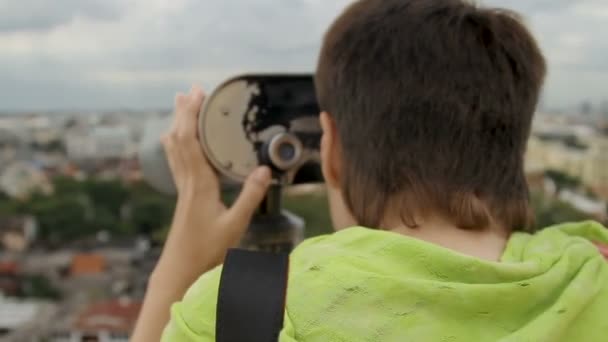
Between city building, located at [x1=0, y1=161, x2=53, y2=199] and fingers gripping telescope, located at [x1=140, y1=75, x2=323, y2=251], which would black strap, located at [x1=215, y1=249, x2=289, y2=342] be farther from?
city building, located at [x1=0, y1=161, x2=53, y2=199]

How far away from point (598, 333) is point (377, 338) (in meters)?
0.14

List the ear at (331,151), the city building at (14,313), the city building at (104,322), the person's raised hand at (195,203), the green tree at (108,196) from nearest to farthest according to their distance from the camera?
the ear at (331,151) < the person's raised hand at (195,203) < the city building at (104,322) < the city building at (14,313) < the green tree at (108,196)

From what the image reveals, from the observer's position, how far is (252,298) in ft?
1.44

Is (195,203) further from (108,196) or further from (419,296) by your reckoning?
(108,196)

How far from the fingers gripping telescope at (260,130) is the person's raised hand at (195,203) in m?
0.01

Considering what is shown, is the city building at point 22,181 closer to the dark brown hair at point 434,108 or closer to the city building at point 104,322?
the city building at point 104,322

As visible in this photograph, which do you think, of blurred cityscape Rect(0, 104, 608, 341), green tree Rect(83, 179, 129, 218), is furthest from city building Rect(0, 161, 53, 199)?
green tree Rect(83, 179, 129, 218)

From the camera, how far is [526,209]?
0.52m

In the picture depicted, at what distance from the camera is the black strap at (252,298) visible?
430 mm

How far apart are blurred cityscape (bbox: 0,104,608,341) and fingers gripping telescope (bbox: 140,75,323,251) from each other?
14.8 ft

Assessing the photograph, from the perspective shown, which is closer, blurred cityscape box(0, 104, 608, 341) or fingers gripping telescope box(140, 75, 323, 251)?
fingers gripping telescope box(140, 75, 323, 251)

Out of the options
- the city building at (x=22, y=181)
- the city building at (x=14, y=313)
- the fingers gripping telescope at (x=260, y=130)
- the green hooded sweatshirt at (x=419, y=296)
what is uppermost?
the fingers gripping telescope at (x=260, y=130)

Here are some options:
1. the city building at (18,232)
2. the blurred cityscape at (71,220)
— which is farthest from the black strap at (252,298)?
the city building at (18,232)

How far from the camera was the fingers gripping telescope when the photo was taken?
684 millimetres
